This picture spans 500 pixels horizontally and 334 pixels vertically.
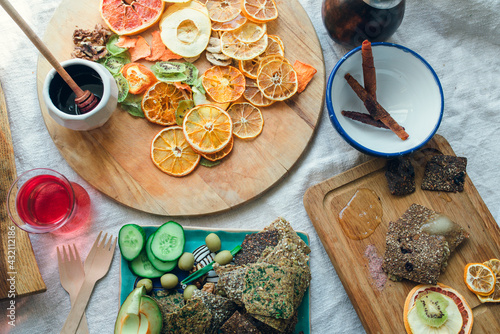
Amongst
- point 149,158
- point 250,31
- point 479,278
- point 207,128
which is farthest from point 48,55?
point 479,278

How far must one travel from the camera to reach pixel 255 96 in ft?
8.43

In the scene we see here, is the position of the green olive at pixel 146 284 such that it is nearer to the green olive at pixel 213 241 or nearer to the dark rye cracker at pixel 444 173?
the green olive at pixel 213 241

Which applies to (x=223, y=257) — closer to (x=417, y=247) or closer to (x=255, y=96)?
(x=255, y=96)

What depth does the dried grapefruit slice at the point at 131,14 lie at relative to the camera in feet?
Result: 8.38

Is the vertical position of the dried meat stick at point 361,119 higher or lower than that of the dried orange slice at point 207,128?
higher

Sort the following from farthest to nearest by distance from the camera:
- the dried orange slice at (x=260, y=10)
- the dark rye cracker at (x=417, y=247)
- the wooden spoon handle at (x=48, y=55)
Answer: the dried orange slice at (x=260, y=10) → the dark rye cracker at (x=417, y=247) → the wooden spoon handle at (x=48, y=55)

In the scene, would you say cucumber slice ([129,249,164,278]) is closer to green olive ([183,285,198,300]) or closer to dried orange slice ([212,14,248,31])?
green olive ([183,285,198,300])

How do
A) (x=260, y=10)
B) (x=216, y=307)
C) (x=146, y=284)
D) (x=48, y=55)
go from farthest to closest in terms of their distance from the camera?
(x=260, y=10)
(x=146, y=284)
(x=216, y=307)
(x=48, y=55)

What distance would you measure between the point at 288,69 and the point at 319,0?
591 mm

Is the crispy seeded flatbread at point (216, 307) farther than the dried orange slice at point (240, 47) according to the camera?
No

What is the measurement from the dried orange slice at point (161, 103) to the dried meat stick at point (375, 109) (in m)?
1.04

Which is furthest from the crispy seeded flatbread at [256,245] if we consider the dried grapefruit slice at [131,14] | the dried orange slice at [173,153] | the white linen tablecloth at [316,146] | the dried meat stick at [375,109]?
the dried grapefruit slice at [131,14]

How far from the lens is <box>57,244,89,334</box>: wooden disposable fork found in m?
2.49

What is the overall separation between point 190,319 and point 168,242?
450 mm
